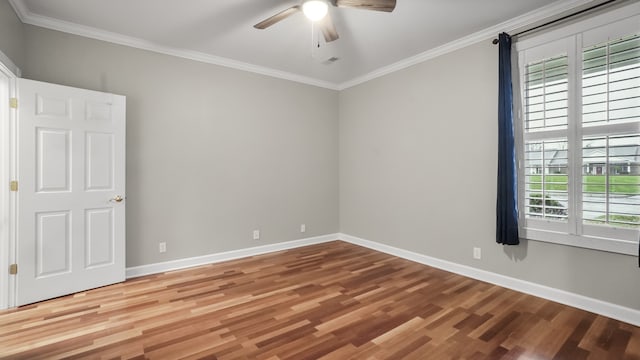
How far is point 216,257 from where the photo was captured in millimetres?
4156

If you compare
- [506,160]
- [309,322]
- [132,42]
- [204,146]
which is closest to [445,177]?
[506,160]

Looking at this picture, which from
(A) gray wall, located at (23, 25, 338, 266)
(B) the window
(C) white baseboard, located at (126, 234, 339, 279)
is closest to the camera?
(B) the window

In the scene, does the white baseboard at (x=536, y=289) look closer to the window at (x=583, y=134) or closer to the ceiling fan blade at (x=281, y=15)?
the window at (x=583, y=134)

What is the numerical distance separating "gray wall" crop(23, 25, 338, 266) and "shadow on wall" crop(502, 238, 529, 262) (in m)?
2.86

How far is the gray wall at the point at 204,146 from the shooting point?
345 centimetres

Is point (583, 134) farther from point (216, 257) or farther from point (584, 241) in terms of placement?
point (216, 257)

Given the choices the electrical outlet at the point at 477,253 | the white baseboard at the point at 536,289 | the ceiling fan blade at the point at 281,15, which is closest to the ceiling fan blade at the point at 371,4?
the ceiling fan blade at the point at 281,15

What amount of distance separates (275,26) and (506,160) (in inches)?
112

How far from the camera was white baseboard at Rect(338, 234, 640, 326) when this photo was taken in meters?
2.52

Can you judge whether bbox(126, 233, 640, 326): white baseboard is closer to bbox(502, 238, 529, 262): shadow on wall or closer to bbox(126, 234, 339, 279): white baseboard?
bbox(126, 234, 339, 279): white baseboard

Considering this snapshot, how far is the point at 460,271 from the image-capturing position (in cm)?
364

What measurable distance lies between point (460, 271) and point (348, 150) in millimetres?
2664

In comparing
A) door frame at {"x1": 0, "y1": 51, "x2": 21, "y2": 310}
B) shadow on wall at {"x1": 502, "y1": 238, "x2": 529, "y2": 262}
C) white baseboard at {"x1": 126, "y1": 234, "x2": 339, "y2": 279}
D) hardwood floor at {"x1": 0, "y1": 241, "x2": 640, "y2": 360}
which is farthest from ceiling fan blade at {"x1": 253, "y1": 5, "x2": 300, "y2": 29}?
shadow on wall at {"x1": 502, "y1": 238, "x2": 529, "y2": 262}

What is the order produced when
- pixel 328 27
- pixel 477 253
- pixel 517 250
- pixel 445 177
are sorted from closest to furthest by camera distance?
pixel 328 27 < pixel 517 250 < pixel 477 253 < pixel 445 177
